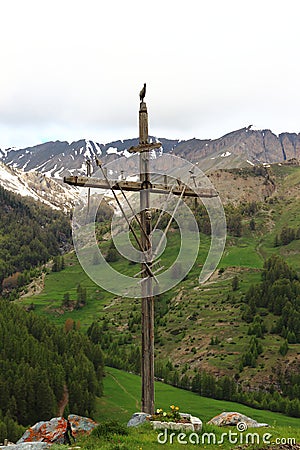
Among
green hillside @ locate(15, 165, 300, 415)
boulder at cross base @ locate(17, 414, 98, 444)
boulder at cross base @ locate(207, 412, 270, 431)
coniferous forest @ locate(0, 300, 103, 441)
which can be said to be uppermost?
boulder at cross base @ locate(207, 412, 270, 431)

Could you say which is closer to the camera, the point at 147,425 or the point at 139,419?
the point at 147,425

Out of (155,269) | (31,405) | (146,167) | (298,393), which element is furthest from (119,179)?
(298,393)

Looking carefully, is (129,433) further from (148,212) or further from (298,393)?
(298,393)

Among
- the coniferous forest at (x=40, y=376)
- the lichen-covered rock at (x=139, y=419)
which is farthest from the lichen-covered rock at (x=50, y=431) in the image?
the coniferous forest at (x=40, y=376)

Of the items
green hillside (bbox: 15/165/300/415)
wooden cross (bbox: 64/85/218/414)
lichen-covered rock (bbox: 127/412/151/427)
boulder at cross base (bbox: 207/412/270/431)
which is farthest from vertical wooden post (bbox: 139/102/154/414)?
green hillside (bbox: 15/165/300/415)

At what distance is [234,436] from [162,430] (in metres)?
2.06

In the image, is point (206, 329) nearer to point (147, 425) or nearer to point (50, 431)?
point (50, 431)

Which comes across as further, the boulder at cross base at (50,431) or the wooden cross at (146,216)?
the boulder at cross base at (50,431)

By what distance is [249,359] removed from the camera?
367 ft

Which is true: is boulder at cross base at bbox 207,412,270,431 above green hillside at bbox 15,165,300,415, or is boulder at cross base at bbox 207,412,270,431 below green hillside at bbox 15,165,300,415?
above

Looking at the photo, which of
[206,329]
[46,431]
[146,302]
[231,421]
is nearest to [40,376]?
[46,431]

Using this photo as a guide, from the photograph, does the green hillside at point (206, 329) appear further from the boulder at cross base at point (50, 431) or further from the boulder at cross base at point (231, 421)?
the boulder at cross base at point (231, 421)

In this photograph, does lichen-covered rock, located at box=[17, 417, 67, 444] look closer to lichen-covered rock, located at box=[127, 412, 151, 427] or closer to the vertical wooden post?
lichen-covered rock, located at box=[127, 412, 151, 427]

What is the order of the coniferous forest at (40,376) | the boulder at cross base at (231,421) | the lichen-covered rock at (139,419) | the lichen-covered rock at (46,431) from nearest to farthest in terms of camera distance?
the lichen-covered rock at (139,419) < the boulder at cross base at (231,421) < the lichen-covered rock at (46,431) < the coniferous forest at (40,376)
